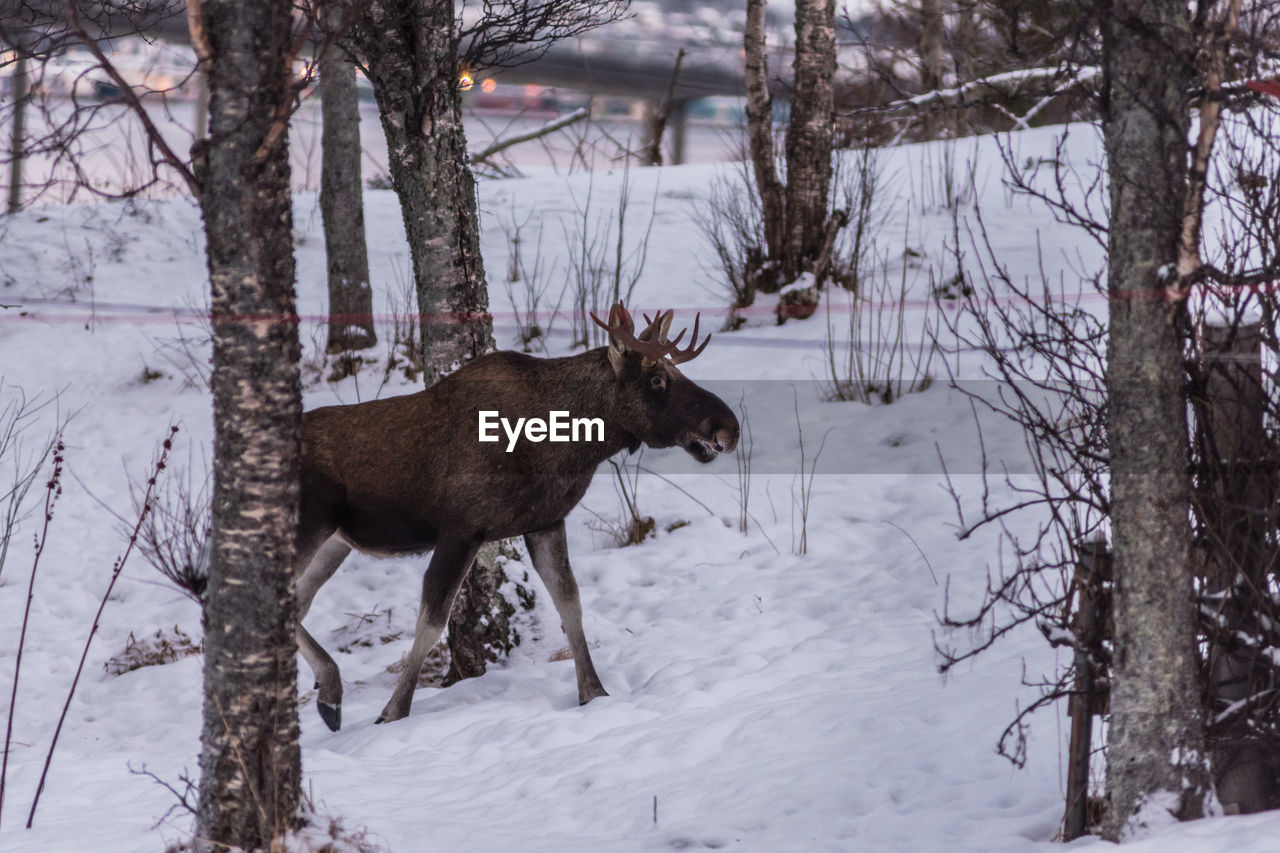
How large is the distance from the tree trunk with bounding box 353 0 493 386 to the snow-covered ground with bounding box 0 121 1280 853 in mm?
1616

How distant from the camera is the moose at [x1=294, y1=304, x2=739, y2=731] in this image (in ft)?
17.2

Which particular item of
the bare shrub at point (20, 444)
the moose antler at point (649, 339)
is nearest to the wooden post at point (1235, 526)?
the moose antler at point (649, 339)

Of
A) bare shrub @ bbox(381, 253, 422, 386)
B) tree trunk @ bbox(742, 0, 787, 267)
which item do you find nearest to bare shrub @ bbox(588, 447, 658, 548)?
bare shrub @ bbox(381, 253, 422, 386)

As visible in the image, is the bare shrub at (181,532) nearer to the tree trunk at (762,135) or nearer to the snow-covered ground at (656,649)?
the snow-covered ground at (656,649)

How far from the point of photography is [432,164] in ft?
20.1

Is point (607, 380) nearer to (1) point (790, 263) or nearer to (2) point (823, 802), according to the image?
(2) point (823, 802)

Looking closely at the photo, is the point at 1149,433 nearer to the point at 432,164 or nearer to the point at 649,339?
the point at 649,339

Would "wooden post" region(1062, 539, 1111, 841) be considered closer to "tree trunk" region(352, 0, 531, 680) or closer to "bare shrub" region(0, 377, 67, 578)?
"tree trunk" region(352, 0, 531, 680)

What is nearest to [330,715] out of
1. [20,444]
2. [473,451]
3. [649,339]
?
[473,451]

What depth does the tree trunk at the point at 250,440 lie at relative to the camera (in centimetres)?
320

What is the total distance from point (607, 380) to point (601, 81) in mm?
13393

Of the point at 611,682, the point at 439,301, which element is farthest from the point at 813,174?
the point at 611,682

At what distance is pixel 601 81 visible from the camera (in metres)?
17.9

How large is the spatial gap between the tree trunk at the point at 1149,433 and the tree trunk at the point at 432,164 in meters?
3.60
